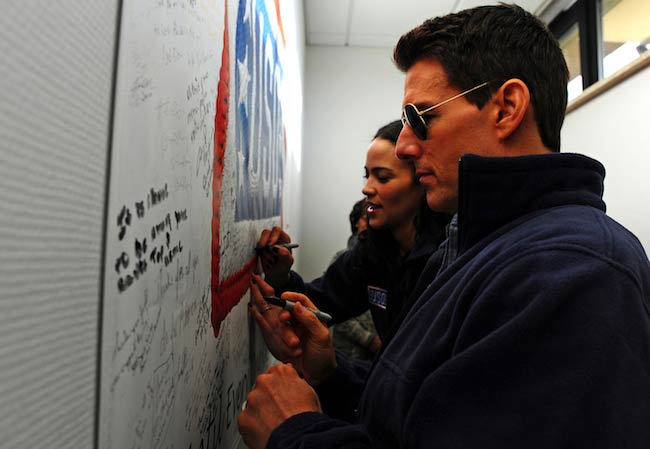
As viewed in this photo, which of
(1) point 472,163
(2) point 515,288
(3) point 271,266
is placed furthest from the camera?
(3) point 271,266

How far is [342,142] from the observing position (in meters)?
3.53

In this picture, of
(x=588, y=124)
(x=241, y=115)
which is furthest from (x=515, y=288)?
(x=588, y=124)

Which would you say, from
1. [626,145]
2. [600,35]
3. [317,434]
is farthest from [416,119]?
[600,35]

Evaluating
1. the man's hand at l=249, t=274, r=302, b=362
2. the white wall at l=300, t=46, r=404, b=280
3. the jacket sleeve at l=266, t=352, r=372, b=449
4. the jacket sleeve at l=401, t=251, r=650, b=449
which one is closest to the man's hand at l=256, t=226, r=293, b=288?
the man's hand at l=249, t=274, r=302, b=362

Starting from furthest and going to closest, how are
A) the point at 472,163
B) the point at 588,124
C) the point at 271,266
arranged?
the point at 588,124, the point at 271,266, the point at 472,163

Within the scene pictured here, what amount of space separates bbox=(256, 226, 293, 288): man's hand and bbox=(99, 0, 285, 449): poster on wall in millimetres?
234

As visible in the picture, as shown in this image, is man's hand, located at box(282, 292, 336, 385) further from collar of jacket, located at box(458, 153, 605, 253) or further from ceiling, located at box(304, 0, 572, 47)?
ceiling, located at box(304, 0, 572, 47)

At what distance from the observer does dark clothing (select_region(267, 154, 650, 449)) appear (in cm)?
45

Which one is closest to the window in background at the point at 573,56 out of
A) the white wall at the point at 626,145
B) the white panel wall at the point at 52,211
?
A: the white wall at the point at 626,145

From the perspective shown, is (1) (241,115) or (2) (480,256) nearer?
(2) (480,256)

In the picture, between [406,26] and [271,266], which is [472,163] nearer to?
[271,266]

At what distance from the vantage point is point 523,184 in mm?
616

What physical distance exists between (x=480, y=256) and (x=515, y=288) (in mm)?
96

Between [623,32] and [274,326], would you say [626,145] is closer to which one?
[623,32]
